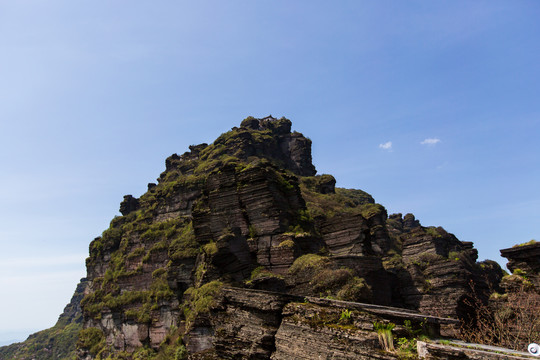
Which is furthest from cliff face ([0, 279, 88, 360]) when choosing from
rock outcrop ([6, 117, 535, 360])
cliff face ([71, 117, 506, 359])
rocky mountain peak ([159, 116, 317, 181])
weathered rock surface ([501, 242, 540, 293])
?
weathered rock surface ([501, 242, 540, 293])

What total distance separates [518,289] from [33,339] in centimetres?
16514

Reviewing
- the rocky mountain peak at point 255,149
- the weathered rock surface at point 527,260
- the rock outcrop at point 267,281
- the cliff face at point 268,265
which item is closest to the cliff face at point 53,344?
the rock outcrop at point 267,281

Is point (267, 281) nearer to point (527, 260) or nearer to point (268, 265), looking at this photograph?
point (268, 265)

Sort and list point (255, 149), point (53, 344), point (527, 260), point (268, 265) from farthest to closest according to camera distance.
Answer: point (53, 344)
point (255, 149)
point (268, 265)
point (527, 260)

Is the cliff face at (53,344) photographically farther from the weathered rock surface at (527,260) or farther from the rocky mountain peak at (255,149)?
the weathered rock surface at (527,260)

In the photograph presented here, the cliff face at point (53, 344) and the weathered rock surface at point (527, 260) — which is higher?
the weathered rock surface at point (527, 260)

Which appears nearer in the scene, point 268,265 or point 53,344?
point 268,265

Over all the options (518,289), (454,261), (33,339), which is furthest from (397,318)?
(33,339)

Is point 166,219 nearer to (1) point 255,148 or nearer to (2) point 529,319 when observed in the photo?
(1) point 255,148

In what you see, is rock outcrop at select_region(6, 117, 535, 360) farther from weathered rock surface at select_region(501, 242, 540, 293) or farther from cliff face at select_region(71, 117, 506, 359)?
weathered rock surface at select_region(501, 242, 540, 293)

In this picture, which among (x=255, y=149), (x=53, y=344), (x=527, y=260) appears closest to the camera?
(x=527, y=260)

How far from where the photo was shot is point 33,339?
126 metres

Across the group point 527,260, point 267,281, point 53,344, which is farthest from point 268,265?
point 53,344

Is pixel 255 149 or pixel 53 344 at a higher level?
pixel 255 149
